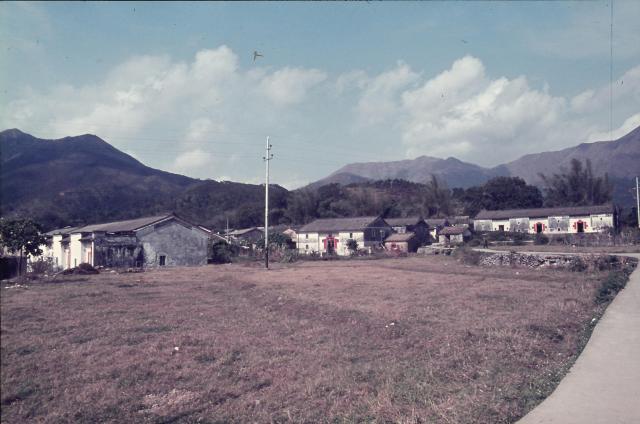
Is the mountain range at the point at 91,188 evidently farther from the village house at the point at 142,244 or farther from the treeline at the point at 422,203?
the treeline at the point at 422,203

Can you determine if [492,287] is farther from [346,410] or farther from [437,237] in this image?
[437,237]

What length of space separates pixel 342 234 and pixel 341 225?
4.88 feet

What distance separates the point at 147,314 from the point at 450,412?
9776 mm

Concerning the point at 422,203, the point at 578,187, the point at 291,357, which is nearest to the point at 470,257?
the point at 291,357

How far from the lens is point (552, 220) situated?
6438cm

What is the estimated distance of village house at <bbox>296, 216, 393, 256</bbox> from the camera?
5681cm

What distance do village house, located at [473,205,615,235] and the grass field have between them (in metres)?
52.0

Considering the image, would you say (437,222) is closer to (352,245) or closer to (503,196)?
(352,245)

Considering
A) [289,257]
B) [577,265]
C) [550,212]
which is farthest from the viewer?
[550,212]

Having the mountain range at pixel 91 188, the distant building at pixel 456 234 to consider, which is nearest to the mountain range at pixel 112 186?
the mountain range at pixel 91 188

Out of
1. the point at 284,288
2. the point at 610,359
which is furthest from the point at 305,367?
the point at 284,288

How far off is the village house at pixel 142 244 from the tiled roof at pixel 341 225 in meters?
20.6

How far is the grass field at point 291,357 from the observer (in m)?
5.74

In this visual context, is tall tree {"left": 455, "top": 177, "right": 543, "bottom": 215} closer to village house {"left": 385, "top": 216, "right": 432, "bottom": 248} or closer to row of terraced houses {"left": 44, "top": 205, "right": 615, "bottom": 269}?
row of terraced houses {"left": 44, "top": 205, "right": 615, "bottom": 269}
